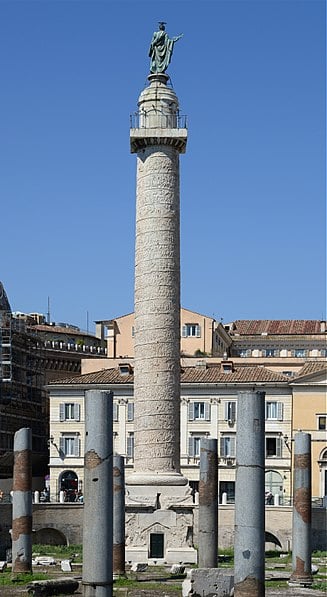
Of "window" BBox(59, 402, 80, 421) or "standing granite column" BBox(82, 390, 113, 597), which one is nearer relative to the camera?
"standing granite column" BBox(82, 390, 113, 597)

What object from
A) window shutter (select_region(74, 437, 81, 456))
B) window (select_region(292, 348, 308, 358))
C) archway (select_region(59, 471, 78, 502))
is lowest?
archway (select_region(59, 471, 78, 502))

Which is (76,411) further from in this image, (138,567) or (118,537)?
(118,537)

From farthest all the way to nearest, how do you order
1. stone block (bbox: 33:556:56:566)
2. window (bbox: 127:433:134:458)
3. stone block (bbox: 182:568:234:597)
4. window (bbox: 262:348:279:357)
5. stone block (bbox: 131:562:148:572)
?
window (bbox: 262:348:279:357), window (bbox: 127:433:134:458), stone block (bbox: 33:556:56:566), stone block (bbox: 131:562:148:572), stone block (bbox: 182:568:234:597)

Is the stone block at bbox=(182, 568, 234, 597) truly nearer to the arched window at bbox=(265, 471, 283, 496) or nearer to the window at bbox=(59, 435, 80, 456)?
the arched window at bbox=(265, 471, 283, 496)

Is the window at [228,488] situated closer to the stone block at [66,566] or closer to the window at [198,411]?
the window at [198,411]

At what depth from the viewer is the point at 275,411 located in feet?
183

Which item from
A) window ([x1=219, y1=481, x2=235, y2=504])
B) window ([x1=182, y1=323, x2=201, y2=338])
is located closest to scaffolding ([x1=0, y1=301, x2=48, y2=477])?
window ([x1=182, y1=323, x2=201, y2=338])

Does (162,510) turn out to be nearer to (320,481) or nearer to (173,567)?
(173,567)

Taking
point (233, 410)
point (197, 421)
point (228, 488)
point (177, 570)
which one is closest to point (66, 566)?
point (177, 570)

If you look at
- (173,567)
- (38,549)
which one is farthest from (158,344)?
(38,549)

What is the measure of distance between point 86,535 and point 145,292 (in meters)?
19.6

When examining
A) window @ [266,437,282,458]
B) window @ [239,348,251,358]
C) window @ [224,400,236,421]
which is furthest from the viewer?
window @ [239,348,251,358]

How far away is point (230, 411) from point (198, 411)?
59.6 inches

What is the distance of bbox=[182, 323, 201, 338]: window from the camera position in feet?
226
